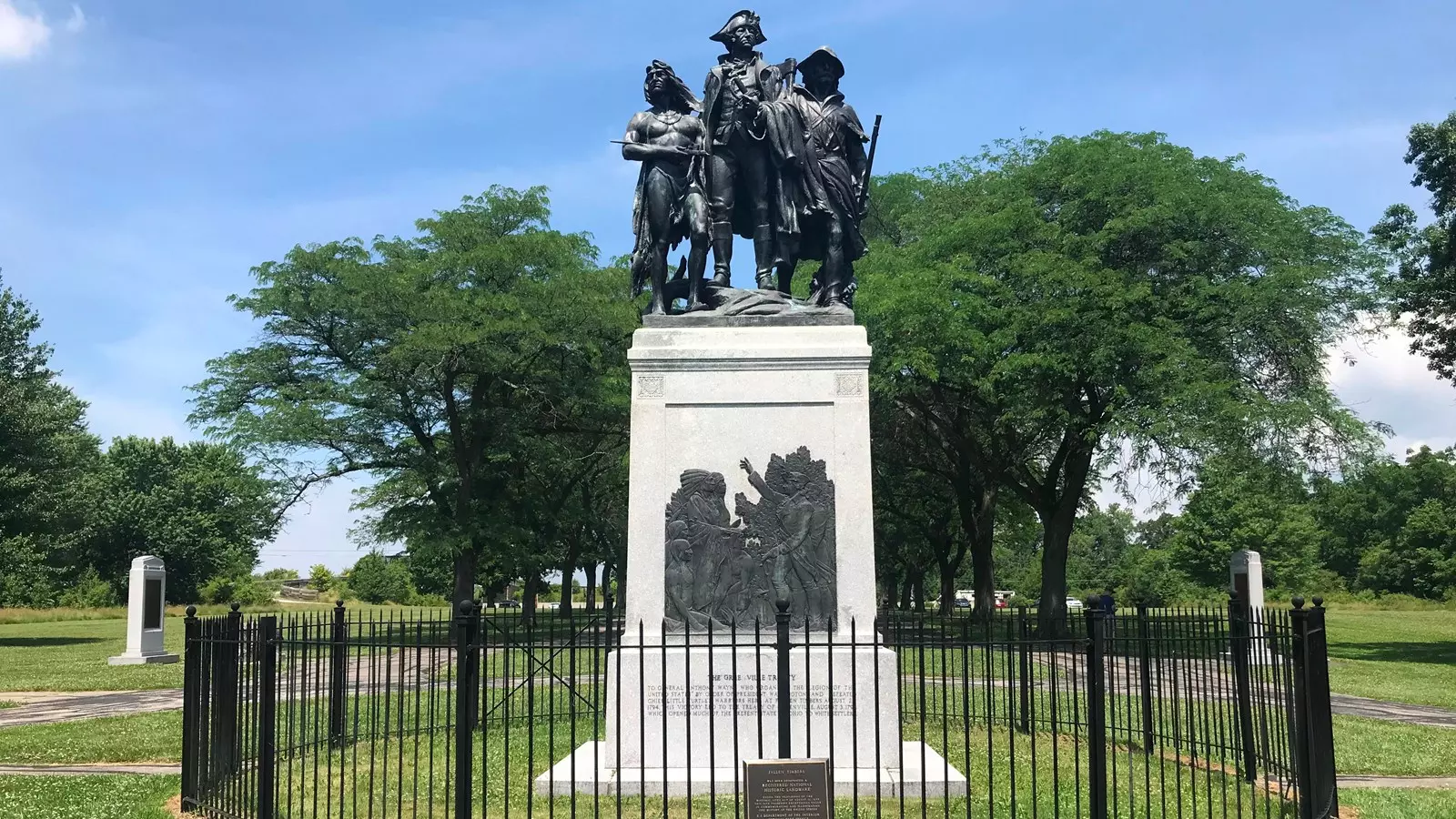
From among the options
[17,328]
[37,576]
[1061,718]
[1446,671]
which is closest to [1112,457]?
[1446,671]

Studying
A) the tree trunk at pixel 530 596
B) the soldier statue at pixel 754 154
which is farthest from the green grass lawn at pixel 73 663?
the soldier statue at pixel 754 154

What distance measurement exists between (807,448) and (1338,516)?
74275mm

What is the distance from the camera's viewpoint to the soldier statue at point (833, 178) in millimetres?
11203

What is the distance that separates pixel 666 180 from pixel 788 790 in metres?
6.49

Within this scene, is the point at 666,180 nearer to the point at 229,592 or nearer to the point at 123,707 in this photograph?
the point at 123,707

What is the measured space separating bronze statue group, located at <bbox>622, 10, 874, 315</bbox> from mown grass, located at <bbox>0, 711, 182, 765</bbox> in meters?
7.25

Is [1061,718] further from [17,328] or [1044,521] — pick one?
[17,328]

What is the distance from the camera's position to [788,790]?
6.80 metres

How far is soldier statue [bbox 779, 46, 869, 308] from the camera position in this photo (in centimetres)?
1120

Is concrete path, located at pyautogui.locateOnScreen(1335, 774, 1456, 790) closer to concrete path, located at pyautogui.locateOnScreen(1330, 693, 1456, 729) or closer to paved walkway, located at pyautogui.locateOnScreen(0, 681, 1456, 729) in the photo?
concrete path, located at pyautogui.locateOnScreen(1330, 693, 1456, 729)

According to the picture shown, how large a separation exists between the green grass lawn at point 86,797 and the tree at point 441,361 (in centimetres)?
1952

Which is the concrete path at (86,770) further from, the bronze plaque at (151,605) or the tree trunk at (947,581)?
the tree trunk at (947,581)

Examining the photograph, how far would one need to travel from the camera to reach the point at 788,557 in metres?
9.86

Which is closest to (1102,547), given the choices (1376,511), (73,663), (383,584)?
(1376,511)
